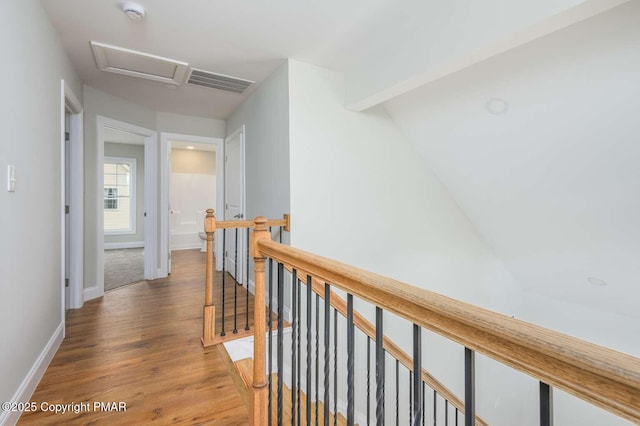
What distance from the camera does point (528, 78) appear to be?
2070 mm

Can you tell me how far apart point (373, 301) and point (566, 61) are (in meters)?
2.13

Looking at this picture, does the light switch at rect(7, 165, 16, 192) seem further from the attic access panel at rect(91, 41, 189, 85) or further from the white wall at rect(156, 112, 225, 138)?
the white wall at rect(156, 112, 225, 138)

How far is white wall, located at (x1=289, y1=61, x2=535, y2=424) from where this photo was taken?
272 cm

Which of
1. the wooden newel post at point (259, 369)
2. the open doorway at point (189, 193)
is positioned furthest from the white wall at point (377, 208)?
the open doorway at point (189, 193)

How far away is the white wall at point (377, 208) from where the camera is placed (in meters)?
2.72

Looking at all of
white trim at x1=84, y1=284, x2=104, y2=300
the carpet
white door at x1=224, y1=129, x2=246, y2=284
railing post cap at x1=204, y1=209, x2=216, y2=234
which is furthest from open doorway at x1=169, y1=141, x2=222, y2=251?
railing post cap at x1=204, y1=209, x2=216, y2=234

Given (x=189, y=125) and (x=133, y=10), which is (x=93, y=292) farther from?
→ (x=133, y=10)

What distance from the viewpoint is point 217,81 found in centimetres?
312

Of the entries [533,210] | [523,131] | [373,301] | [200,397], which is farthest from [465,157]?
[200,397]

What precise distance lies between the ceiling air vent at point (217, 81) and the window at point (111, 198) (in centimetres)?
472

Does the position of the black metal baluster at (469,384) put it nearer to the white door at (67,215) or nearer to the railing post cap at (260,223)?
the railing post cap at (260,223)

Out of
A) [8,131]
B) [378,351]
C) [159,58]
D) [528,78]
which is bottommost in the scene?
[378,351]

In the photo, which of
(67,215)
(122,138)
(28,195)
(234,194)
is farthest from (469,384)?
(122,138)

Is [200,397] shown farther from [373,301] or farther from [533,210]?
[533,210]
